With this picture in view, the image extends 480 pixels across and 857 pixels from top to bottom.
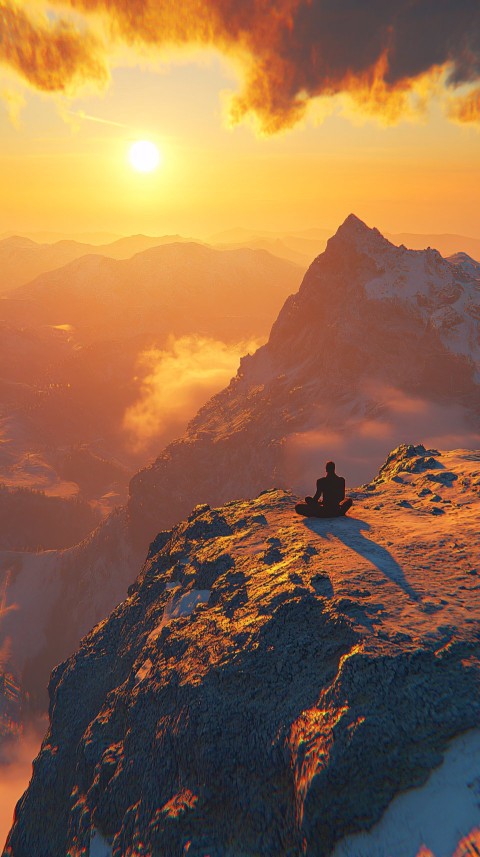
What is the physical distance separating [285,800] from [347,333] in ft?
598

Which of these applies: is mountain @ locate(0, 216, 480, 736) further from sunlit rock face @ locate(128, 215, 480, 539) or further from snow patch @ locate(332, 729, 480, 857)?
snow patch @ locate(332, 729, 480, 857)

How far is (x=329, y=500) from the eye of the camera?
22.6 m

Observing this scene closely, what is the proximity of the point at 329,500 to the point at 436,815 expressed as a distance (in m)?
13.8

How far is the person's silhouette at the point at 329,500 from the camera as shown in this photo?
72.2ft

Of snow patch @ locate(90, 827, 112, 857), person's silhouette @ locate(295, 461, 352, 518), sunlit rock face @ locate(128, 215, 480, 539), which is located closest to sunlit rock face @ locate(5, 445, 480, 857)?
snow patch @ locate(90, 827, 112, 857)

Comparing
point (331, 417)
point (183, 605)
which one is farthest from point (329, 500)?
point (331, 417)

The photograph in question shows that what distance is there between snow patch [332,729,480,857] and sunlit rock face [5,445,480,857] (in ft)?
0.49

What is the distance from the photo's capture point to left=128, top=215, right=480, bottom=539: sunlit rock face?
149750 mm

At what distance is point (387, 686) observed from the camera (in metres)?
12.0

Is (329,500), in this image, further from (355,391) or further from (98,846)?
(355,391)

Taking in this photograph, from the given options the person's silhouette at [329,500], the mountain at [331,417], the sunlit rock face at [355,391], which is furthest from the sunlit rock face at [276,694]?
the sunlit rock face at [355,391]

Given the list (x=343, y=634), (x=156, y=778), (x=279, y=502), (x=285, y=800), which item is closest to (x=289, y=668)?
(x=343, y=634)

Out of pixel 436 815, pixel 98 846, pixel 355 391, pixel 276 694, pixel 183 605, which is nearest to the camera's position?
pixel 436 815

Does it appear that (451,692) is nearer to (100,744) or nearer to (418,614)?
(418,614)
